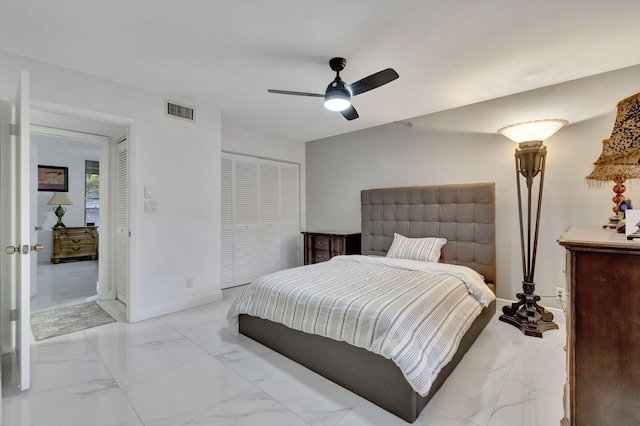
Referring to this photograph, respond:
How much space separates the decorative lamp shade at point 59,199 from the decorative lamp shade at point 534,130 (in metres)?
8.32

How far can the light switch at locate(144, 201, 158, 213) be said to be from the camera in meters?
3.09

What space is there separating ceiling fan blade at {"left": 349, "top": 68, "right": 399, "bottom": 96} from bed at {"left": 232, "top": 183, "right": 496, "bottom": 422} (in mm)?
1875

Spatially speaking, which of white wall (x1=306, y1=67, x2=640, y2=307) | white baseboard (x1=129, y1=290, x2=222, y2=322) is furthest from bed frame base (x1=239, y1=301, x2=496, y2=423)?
white baseboard (x1=129, y1=290, x2=222, y2=322)

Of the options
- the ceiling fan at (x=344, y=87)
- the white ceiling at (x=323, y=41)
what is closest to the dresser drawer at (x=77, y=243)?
the white ceiling at (x=323, y=41)

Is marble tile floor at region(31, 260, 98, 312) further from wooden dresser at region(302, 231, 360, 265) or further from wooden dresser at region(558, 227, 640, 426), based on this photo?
wooden dresser at region(558, 227, 640, 426)

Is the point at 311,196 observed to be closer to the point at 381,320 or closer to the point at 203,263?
the point at 203,263

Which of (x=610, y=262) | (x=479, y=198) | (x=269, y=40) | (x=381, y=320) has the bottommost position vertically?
(x=381, y=320)

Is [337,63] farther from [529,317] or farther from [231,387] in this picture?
[529,317]

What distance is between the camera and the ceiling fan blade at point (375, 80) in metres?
2.04

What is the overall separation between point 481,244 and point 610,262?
2.21 metres

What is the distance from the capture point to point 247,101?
132 inches

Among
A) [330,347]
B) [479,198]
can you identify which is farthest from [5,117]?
[479,198]

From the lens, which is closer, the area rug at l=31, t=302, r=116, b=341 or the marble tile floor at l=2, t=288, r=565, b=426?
the marble tile floor at l=2, t=288, r=565, b=426

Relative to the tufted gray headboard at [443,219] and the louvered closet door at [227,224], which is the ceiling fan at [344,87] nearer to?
the tufted gray headboard at [443,219]
